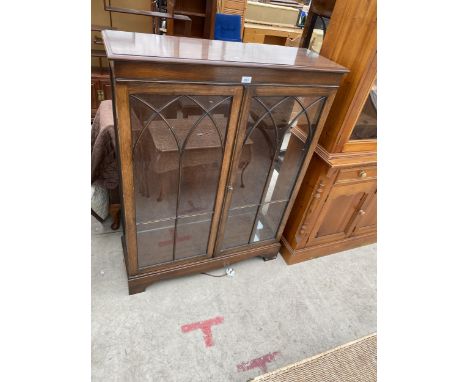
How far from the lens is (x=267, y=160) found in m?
1.44

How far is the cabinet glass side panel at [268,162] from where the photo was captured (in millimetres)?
1261

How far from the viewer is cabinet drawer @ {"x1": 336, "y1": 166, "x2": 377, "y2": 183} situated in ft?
5.15

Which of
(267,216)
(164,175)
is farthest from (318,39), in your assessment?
(164,175)

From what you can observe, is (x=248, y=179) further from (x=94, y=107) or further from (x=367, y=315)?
(x=94, y=107)

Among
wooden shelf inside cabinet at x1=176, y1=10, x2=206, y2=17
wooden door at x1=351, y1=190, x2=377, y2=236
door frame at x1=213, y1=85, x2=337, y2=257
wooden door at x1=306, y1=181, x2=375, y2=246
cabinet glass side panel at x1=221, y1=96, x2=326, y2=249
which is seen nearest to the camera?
door frame at x1=213, y1=85, x2=337, y2=257

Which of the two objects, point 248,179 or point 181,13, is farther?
point 181,13

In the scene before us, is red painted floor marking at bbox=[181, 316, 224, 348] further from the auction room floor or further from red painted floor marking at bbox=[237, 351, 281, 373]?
red painted floor marking at bbox=[237, 351, 281, 373]

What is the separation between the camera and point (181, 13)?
2.97 meters

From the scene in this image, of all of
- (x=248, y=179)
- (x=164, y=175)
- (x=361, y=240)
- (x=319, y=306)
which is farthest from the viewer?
(x=361, y=240)

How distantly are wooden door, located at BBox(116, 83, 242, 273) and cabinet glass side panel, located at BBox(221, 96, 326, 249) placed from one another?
0.37ft

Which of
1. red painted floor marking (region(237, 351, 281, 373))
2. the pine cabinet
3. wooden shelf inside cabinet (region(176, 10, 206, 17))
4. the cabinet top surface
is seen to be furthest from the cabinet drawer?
wooden shelf inside cabinet (region(176, 10, 206, 17))

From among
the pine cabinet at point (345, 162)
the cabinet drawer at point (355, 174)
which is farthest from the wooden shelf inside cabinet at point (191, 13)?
the cabinet drawer at point (355, 174)

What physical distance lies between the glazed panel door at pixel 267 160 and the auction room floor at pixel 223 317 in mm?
293

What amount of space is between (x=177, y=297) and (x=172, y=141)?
3.09 feet
